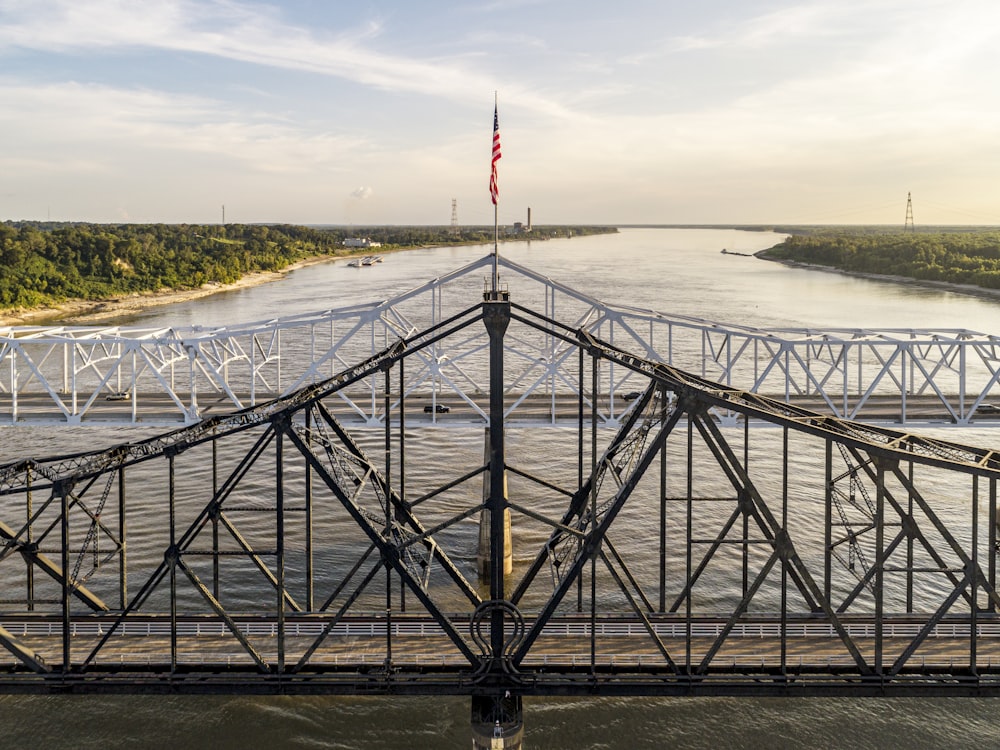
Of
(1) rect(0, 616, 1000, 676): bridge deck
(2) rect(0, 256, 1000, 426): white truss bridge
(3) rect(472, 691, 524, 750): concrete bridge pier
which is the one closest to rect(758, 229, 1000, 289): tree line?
(2) rect(0, 256, 1000, 426): white truss bridge

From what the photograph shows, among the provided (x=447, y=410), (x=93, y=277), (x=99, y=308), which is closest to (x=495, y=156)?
(x=447, y=410)

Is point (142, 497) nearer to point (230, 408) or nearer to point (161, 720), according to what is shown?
point (230, 408)

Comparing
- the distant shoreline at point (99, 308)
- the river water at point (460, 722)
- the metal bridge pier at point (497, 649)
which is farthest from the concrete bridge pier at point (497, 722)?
the distant shoreline at point (99, 308)

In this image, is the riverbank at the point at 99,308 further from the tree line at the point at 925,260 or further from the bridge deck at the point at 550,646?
the tree line at the point at 925,260

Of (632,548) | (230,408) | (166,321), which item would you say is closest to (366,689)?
(632,548)

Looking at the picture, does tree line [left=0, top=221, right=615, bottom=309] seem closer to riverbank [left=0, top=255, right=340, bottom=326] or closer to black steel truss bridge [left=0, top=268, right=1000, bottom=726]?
riverbank [left=0, top=255, right=340, bottom=326]
